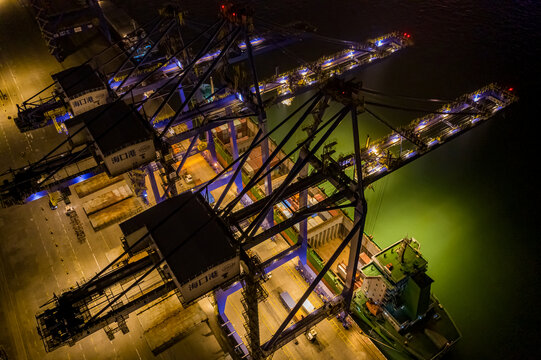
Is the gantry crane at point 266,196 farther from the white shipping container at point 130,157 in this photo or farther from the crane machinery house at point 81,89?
the crane machinery house at point 81,89

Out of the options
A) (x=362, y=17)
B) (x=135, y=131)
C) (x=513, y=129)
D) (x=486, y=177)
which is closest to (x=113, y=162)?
(x=135, y=131)

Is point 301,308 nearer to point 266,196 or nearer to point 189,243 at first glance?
point 266,196

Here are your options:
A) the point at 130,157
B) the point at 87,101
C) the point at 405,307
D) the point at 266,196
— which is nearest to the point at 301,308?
the point at 405,307

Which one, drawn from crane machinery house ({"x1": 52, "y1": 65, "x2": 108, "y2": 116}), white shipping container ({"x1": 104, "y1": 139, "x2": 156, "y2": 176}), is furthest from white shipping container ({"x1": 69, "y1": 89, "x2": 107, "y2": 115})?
white shipping container ({"x1": 104, "y1": 139, "x2": 156, "y2": 176})

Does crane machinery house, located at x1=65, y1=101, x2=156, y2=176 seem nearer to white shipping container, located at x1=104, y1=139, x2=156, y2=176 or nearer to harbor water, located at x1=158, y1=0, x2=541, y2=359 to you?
white shipping container, located at x1=104, y1=139, x2=156, y2=176

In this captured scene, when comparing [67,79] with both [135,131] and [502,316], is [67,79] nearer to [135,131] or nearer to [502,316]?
[135,131]

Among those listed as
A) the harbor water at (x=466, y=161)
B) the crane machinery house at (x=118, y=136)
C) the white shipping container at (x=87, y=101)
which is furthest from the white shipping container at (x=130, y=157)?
the harbor water at (x=466, y=161)
